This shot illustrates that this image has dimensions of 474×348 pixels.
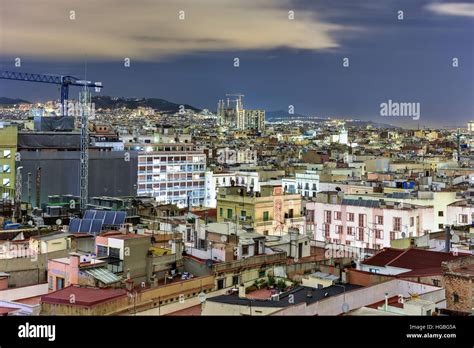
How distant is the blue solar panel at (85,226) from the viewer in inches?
276

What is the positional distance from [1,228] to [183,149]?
1595cm

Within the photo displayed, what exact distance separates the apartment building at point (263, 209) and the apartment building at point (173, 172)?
11.0 meters

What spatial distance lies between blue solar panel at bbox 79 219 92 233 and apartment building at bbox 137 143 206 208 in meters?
13.8

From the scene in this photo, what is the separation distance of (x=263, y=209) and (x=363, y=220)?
1558 mm

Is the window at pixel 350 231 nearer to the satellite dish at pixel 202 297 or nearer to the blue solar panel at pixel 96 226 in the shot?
the blue solar panel at pixel 96 226

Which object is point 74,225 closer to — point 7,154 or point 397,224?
point 397,224

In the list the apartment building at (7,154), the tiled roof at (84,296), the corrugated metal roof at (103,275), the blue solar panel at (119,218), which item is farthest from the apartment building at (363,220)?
the apartment building at (7,154)

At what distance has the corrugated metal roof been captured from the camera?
15.6 feet

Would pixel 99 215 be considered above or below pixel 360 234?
above

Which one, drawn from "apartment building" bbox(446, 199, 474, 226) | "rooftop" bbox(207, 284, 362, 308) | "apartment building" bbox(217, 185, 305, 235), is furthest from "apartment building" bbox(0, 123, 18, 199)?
"rooftop" bbox(207, 284, 362, 308)

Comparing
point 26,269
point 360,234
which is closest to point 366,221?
point 360,234

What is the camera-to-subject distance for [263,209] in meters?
9.55
